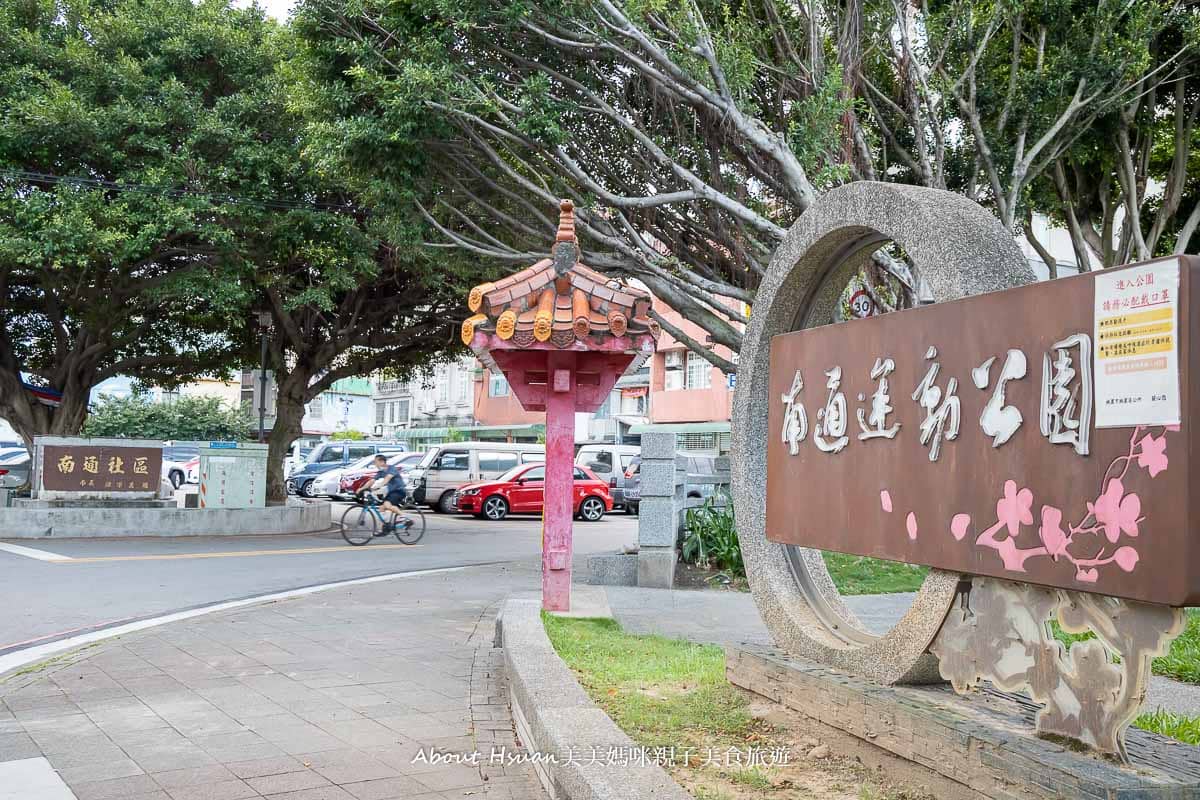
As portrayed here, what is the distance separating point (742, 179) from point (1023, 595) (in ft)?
34.2

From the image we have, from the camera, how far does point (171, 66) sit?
1664 centimetres

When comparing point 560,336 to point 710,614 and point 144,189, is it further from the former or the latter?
point 144,189

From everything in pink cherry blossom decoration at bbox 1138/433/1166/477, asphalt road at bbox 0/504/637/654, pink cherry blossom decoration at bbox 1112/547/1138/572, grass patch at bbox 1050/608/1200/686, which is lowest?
asphalt road at bbox 0/504/637/654

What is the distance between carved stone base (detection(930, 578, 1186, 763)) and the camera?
320 cm

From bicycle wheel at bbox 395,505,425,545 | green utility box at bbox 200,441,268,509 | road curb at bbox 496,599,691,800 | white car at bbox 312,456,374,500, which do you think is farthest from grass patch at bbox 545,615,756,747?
white car at bbox 312,456,374,500

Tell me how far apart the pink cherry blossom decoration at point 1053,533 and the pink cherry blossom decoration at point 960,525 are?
15.3 inches

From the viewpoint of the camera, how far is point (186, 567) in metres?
13.0

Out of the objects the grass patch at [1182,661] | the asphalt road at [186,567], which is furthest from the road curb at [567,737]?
the asphalt road at [186,567]

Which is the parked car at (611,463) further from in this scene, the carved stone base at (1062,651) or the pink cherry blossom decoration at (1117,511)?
the pink cherry blossom decoration at (1117,511)

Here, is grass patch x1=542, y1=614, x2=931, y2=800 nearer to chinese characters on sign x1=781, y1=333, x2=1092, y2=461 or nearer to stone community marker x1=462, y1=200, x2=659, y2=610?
chinese characters on sign x1=781, y1=333, x2=1092, y2=461

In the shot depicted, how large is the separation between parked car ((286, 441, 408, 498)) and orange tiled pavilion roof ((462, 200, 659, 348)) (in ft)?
86.1

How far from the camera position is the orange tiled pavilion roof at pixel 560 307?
7.67 m

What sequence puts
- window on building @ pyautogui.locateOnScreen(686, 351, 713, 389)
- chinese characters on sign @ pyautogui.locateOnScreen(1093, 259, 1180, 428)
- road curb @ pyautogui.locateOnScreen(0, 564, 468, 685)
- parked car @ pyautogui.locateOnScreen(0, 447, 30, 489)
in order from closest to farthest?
1. chinese characters on sign @ pyautogui.locateOnScreen(1093, 259, 1180, 428)
2. road curb @ pyautogui.locateOnScreen(0, 564, 468, 685)
3. parked car @ pyautogui.locateOnScreen(0, 447, 30, 489)
4. window on building @ pyautogui.locateOnScreen(686, 351, 713, 389)

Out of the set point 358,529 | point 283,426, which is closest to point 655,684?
point 358,529
